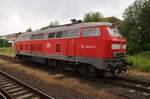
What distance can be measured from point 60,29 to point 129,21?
25553mm

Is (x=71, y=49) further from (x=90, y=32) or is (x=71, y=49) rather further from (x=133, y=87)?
(x=133, y=87)

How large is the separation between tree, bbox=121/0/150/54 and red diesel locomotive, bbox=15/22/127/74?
20.6 meters

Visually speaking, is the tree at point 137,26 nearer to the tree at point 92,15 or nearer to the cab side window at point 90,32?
the tree at point 92,15

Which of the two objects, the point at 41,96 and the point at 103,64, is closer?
the point at 41,96

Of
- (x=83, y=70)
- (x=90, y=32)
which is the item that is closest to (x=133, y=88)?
(x=83, y=70)

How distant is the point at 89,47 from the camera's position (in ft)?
46.2

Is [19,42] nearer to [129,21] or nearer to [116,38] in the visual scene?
[116,38]

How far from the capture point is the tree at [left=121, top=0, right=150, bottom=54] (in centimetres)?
3727

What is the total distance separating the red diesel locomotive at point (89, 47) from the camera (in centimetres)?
1330

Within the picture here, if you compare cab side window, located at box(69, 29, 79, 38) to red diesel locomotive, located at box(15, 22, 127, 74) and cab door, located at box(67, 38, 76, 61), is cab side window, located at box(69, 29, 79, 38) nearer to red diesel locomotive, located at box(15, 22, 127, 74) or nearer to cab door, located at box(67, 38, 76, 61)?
red diesel locomotive, located at box(15, 22, 127, 74)

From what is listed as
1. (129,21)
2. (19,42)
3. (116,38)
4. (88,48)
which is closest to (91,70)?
(88,48)

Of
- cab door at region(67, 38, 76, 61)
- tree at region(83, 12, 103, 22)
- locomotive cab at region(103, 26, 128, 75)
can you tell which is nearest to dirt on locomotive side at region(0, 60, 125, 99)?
cab door at region(67, 38, 76, 61)

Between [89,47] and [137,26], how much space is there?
2737 centimetres

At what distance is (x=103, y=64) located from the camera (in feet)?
43.1
